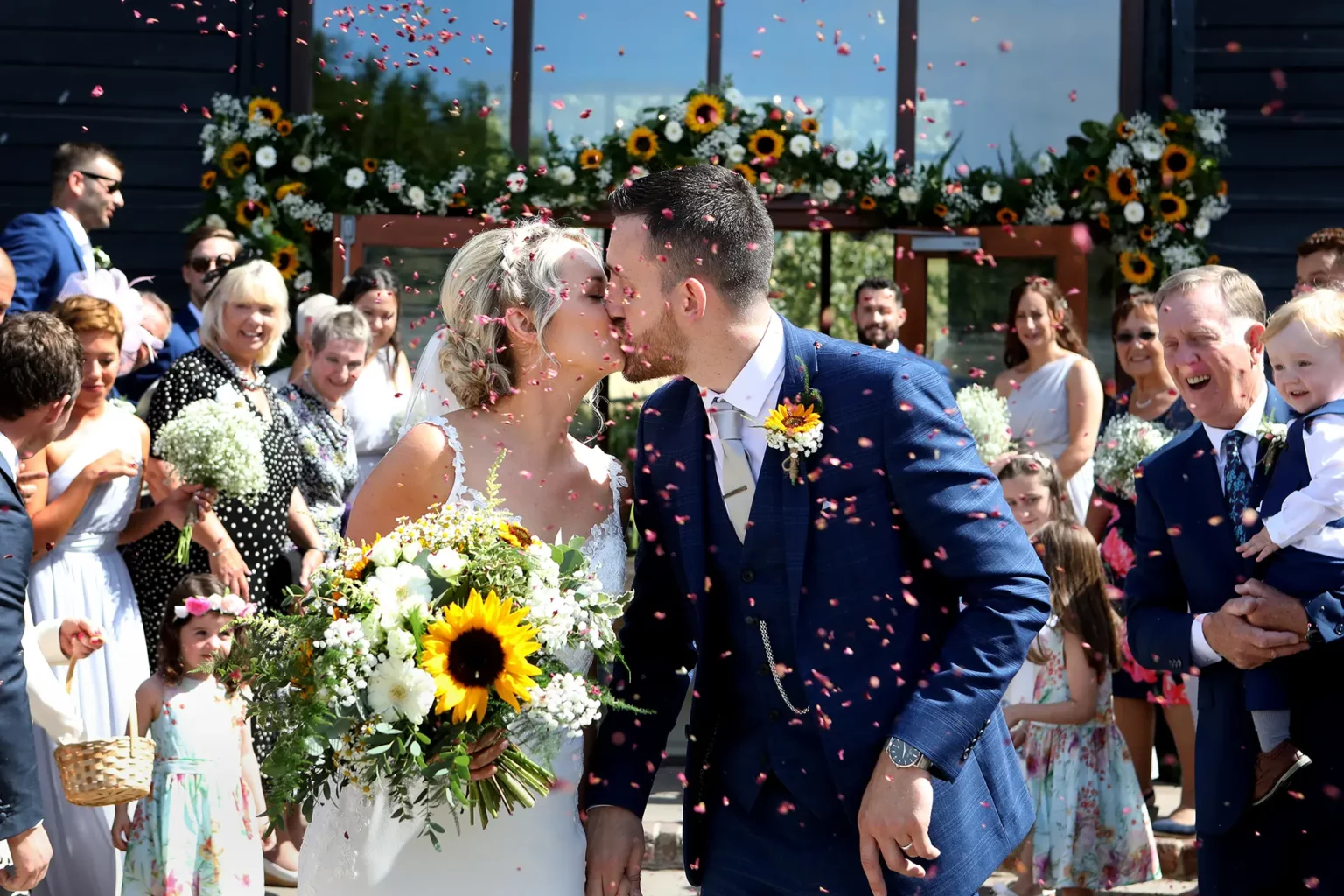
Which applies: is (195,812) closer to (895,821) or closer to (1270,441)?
(895,821)

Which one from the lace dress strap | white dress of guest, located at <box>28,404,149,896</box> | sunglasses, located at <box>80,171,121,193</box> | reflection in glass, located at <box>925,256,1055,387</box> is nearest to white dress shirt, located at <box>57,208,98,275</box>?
sunglasses, located at <box>80,171,121,193</box>

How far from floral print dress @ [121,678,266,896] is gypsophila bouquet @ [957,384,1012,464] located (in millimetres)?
3202

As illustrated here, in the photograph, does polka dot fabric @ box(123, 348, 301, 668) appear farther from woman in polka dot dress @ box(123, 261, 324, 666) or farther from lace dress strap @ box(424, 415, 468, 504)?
lace dress strap @ box(424, 415, 468, 504)

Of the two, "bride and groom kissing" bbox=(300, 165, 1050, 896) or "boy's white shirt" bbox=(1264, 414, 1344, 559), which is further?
"boy's white shirt" bbox=(1264, 414, 1344, 559)

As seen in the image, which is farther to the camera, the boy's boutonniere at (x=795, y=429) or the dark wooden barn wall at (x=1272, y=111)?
the dark wooden barn wall at (x=1272, y=111)

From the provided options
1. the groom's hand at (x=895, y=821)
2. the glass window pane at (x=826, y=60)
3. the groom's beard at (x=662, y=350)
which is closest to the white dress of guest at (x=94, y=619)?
the groom's beard at (x=662, y=350)

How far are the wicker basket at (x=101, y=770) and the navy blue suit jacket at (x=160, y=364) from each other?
2.53 metres

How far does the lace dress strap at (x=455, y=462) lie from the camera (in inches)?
138

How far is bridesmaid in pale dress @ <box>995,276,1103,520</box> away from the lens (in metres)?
7.19

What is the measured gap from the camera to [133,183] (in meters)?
9.74

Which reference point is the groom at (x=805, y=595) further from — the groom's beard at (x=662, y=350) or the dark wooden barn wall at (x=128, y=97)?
the dark wooden barn wall at (x=128, y=97)

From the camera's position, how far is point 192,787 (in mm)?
5309

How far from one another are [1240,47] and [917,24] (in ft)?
6.76

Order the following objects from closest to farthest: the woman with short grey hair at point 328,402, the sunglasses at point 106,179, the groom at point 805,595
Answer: the groom at point 805,595, the woman with short grey hair at point 328,402, the sunglasses at point 106,179
